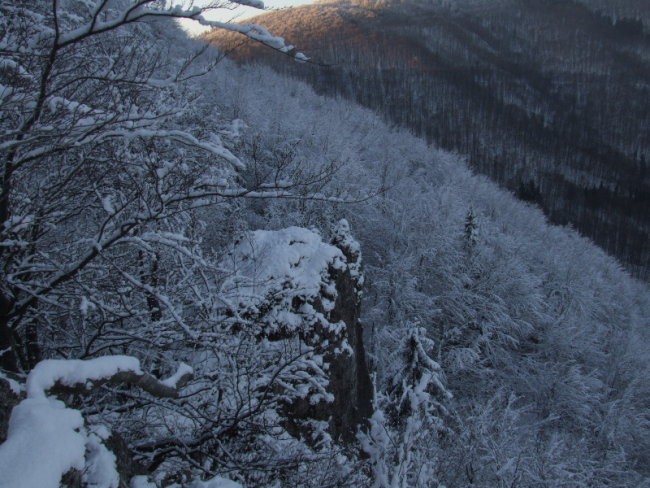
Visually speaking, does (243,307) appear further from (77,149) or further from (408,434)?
(77,149)

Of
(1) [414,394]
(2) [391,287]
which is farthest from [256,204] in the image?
(1) [414,394]

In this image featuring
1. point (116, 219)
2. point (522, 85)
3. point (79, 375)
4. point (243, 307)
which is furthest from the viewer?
point (522, 85)

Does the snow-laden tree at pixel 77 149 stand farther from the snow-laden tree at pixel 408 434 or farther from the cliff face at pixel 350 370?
the cliff face at pixel 350 370

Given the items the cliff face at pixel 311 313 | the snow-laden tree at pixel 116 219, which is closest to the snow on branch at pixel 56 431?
the snow-laden tree at pixel 116 219

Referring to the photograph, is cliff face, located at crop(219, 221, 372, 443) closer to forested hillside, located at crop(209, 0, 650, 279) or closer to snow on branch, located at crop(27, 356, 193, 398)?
snow on branch, located at crop(27, 356, 193, 398)

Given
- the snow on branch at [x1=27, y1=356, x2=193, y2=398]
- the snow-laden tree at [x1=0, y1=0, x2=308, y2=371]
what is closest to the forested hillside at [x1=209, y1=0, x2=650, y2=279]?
the snow-laden tree at [x1=0, y1=0, x2=308, y2=371]

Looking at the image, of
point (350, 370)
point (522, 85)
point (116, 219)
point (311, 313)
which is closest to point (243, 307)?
point (311, 313)
